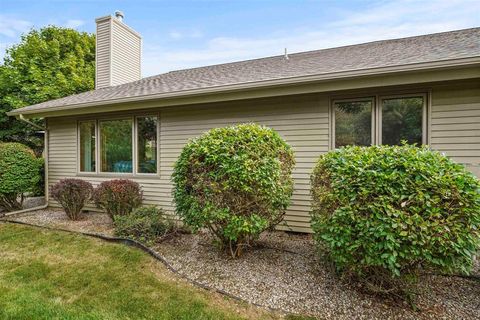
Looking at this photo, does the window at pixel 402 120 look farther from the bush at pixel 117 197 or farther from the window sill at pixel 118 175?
the bush at pixel 117 197

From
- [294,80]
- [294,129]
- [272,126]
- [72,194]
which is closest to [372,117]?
[294,129]

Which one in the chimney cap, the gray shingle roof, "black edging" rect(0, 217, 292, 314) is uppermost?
the chimney cap

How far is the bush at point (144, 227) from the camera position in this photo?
440 cm

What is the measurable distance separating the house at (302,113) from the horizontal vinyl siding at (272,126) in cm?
2

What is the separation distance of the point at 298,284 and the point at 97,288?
2.36 m

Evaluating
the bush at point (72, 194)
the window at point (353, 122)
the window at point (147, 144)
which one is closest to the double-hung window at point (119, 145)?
the window at point (147, 144)

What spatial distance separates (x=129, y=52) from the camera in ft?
31.3

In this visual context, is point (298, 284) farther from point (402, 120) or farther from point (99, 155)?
point (99, 155)

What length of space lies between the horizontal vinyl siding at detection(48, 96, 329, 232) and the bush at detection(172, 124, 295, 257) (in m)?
1.17

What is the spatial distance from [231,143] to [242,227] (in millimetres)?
1128

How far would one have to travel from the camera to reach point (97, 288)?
3021 mm

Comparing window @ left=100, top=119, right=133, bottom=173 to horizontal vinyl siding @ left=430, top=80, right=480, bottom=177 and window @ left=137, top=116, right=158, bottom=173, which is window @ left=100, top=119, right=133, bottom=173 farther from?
horizontal vinyl siding @ left=430, top=80, right=480, bottom=177

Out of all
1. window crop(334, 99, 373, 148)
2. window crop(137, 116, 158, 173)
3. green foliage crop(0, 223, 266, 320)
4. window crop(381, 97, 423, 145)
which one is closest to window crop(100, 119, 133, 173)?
window crop(137, 116, 158, 173)

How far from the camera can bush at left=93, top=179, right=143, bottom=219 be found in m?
5.38
